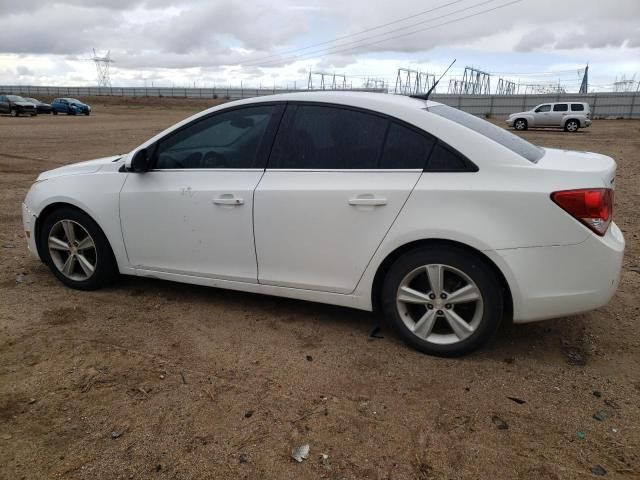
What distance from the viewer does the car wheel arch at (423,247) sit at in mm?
3131

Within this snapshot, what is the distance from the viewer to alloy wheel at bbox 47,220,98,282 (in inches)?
173

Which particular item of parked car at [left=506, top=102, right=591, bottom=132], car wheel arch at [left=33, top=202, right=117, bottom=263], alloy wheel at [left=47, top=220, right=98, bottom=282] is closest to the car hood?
car wheel arch at [left=33, top=202, right=117, bottom=263]

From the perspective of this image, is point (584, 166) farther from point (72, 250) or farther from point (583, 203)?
point (72, 250)

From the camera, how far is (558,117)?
2958 cm

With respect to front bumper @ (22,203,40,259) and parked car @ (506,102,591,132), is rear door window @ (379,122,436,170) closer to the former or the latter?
front bumper @ (22,203,40,259)

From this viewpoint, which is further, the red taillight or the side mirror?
the side mirror

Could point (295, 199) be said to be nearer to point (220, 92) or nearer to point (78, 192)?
point (78, 192)

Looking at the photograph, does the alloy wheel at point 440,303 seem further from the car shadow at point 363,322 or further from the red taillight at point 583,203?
the red taillight at point 583,203

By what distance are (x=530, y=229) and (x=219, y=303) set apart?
243 centimetres

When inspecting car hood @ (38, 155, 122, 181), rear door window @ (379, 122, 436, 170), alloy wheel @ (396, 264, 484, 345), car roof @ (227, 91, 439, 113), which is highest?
car roof @ (227, 91, 439, 113)

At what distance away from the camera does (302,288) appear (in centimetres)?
367

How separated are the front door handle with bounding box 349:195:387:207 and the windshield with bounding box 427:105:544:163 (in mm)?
710

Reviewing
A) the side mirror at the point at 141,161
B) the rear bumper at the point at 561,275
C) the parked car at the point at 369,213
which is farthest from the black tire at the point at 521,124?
the side mirror at the point at 141,161

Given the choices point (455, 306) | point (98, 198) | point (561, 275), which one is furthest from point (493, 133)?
point (98, 198)
